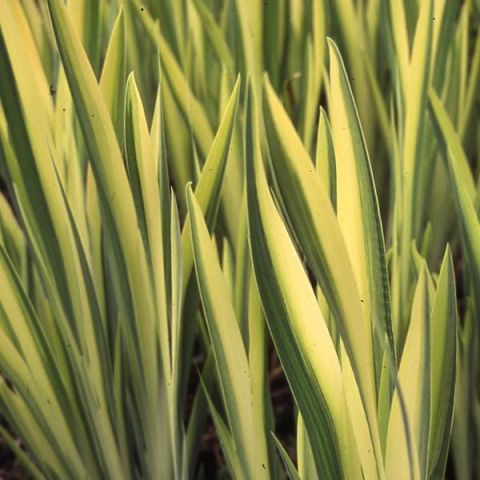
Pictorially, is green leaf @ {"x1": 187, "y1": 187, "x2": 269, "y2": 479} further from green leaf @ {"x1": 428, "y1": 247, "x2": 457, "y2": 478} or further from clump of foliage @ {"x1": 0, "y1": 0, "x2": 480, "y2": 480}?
green leaf @ {"x1": 428, "y1": 247, "x2": 457, "y2": 478}

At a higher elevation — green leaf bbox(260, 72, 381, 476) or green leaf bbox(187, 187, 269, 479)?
green leaf bbox(260, 72, 381, 476)

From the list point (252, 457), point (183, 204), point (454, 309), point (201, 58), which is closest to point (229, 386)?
point (252, 457)

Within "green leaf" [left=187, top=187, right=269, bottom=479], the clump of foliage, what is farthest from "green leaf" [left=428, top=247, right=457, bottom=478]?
"green leaf" [left=187, top=187, right=269, bottom=479]

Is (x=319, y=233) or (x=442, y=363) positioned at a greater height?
(x=319, y=233)

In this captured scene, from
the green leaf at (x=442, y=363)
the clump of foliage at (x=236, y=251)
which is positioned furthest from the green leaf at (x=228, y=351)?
the green leaf at (x=442, y=363)

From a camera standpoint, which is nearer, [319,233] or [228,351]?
[319,233]

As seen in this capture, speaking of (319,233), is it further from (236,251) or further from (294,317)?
(236,251)

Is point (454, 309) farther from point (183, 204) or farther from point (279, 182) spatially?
point (183, 204)

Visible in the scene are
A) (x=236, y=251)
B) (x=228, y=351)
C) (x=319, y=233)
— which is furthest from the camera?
(x=236, y=251)

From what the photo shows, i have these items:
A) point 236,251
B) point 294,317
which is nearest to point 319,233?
point 294,317

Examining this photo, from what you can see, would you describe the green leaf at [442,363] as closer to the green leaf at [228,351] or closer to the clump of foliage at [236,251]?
the clump of foliage at [236,251]
